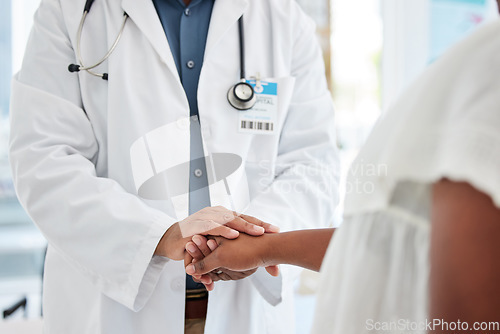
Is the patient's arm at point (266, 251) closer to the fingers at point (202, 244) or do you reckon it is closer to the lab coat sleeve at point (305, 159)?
the fingers at point (202, 244)

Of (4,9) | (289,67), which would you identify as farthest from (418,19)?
(4,9)

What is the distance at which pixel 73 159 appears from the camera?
1050 millimetres

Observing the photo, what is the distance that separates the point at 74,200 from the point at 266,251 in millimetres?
438

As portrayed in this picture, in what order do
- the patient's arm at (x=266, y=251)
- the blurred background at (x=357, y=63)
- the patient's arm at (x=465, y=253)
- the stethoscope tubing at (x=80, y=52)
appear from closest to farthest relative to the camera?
1. the patient's arm at (x=465, y=253)
2. the patient's arm at (x=266, y=251)
3. the stethoscope tubing at (x=80, y=52)
4. the blurred background at (x=357, y=63)

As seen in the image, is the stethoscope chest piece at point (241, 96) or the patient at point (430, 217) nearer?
the patient at point (430, 217)

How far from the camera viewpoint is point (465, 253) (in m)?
0.36

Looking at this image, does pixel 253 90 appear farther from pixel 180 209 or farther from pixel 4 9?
pixel 4 9

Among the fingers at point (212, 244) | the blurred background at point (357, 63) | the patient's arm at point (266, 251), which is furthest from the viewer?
the blurred background at point (357, 63)

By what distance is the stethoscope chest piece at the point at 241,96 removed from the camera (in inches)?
45.8

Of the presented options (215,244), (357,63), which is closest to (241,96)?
(215,244)

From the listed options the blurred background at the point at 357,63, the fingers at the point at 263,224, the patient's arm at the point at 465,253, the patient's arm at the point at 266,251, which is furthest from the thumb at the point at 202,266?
the blurred background at the point at 357,63

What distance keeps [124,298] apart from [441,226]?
810 millimetres

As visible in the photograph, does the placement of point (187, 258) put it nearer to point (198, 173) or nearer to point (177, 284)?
point (177, 284)

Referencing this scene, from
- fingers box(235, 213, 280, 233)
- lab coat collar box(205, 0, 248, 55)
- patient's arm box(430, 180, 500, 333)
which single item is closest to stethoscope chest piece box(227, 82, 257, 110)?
lab coat collar box(205, 0, 248, 55)
